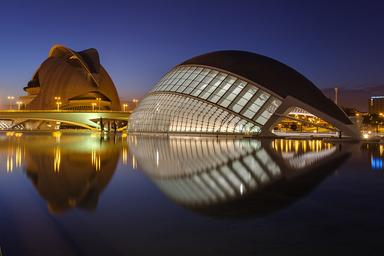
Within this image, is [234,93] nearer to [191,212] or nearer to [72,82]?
[191,212]

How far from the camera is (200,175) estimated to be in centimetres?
1191

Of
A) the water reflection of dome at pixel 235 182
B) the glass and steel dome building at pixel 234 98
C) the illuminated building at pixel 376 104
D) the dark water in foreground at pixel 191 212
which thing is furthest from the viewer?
the illuminated building at pixel 376 104

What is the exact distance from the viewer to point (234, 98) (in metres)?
38.5

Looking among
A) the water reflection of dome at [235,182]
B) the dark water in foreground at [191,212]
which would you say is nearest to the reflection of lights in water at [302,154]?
the water reflection of dome at [235,182]

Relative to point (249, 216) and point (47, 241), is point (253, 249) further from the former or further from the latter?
point (47, 241)

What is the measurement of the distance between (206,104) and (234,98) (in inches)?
126

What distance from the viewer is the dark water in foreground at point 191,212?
5230mm

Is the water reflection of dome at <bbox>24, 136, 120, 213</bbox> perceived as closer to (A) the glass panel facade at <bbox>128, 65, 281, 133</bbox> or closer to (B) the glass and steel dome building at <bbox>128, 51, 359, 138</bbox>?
(A) the glass panel facade at <bbox>128, 65, 281, 133</bbox>

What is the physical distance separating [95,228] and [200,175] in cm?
620

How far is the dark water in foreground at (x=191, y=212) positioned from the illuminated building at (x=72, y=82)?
76.9m

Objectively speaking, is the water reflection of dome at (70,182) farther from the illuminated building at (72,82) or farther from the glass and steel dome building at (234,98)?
the illuminated building at (72,82)

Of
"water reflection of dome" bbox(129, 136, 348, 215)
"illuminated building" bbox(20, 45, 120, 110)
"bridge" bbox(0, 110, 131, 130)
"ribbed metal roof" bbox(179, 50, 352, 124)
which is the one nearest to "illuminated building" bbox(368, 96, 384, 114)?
"illuminated building" bbox(20, 45, 120, 110)

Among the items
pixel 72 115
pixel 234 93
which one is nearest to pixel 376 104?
pixel 72 115

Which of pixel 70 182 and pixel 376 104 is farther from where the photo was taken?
pixel 376 104
